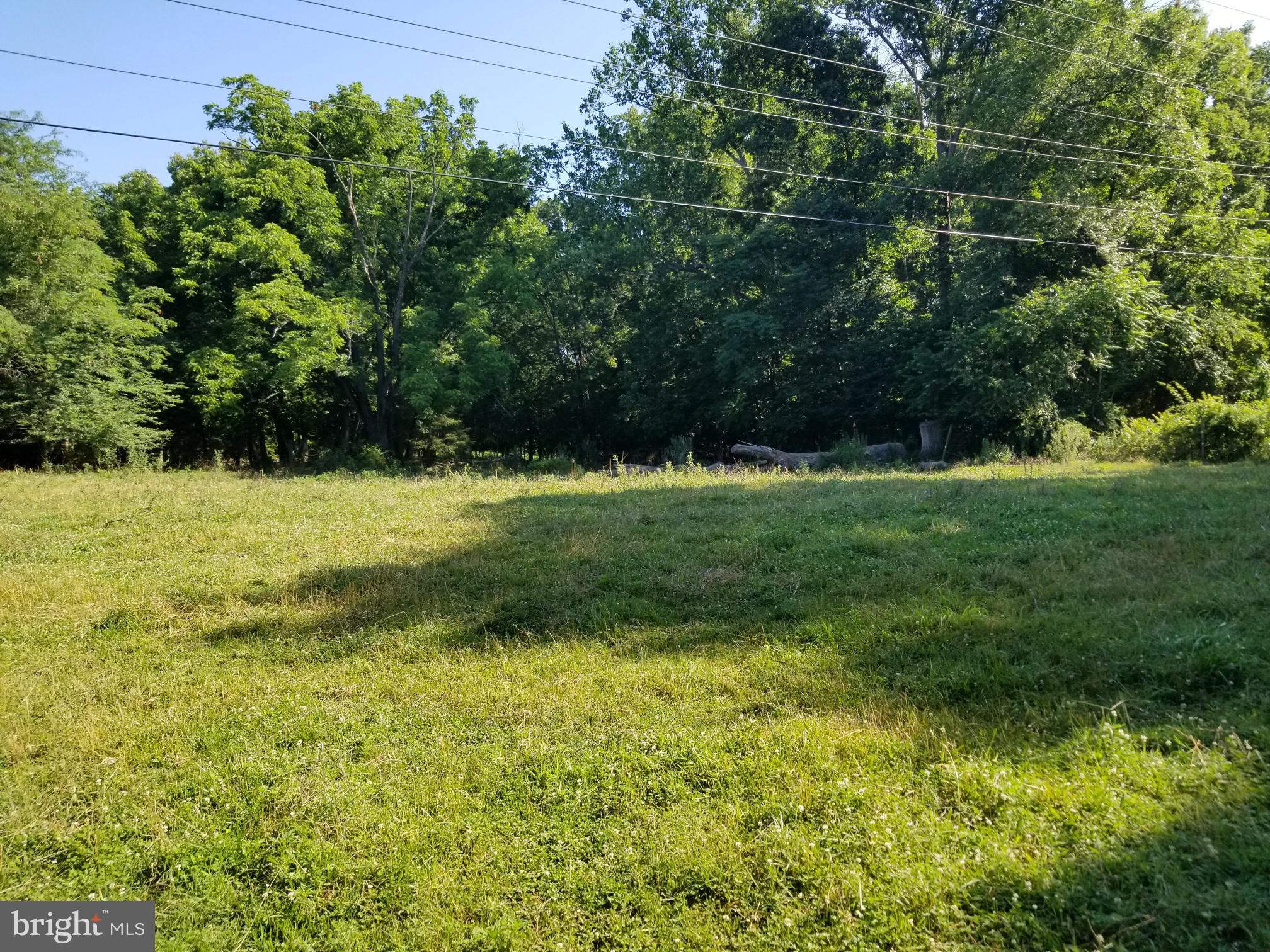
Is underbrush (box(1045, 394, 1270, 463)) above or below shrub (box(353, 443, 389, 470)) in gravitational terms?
above

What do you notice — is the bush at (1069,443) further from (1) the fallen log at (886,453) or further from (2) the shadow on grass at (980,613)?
(2) the shadow on grass at (980,613)

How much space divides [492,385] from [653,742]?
24854mm

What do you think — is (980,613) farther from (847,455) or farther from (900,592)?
(847,455)

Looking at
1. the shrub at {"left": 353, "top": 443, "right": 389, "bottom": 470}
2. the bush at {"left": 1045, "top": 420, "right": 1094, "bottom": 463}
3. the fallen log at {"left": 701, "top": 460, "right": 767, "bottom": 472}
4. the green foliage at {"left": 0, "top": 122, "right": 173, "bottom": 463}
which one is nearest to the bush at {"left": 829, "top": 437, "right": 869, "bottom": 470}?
the fallen log at {"left": 701, "top": 460, "right": 767, "bottom": 472}

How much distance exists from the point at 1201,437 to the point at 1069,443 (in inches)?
97.8

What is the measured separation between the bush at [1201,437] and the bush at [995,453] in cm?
183

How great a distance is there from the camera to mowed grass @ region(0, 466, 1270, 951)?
2619 millimetres

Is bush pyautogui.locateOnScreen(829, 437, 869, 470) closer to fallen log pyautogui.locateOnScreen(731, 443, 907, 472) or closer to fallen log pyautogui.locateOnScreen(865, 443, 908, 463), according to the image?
fallen log pyautogui.locateOnScreen(731, 443, 907, 472)

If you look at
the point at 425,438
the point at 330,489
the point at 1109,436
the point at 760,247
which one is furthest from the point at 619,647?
the point at 425,438

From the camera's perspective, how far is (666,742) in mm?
3773

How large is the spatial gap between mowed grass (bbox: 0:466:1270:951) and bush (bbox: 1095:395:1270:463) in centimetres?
875
